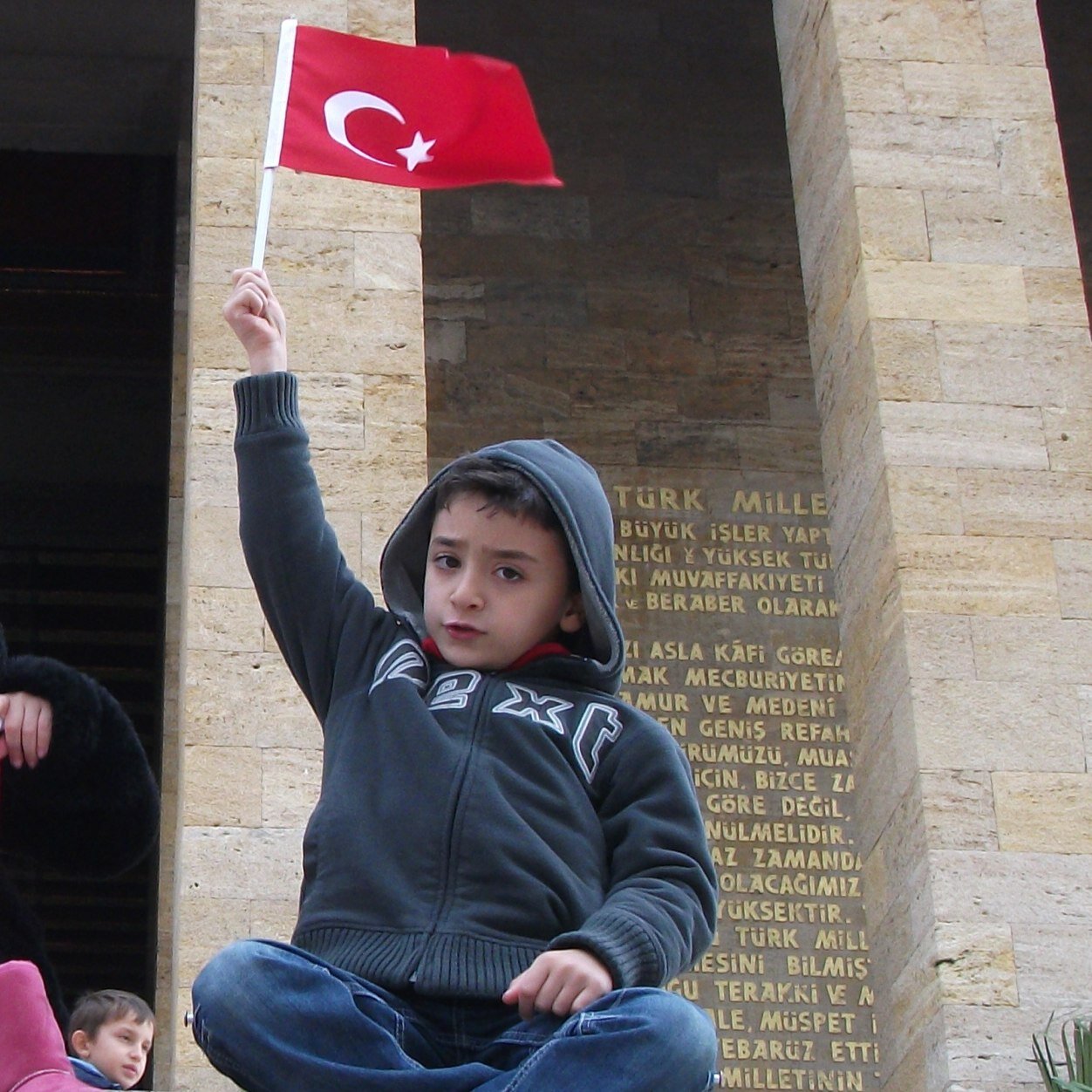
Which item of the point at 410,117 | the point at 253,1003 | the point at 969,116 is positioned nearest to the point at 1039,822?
the point at 969,116

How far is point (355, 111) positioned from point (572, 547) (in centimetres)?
187

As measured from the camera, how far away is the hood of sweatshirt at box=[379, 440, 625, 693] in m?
4.47

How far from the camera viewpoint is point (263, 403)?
455cm

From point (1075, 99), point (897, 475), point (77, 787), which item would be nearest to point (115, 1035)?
point (77, 787)

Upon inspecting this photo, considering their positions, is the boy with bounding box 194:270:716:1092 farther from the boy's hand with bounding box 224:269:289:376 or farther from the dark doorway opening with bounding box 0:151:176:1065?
the dark doorway opening with bounding box 0:151:176:1065

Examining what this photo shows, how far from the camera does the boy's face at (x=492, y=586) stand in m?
4.47

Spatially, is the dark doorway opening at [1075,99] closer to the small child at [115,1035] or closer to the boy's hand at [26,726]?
the small child at [115,1035]

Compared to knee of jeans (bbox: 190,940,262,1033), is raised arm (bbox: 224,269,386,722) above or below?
above

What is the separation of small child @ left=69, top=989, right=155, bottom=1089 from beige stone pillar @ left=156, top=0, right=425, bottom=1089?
0.25 meters

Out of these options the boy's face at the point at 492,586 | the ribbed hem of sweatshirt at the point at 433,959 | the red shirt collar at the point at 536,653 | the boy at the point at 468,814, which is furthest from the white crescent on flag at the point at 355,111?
the ribbed hem of sweatshirt at the point at 433,959

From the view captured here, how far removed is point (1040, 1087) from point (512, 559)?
167 inches

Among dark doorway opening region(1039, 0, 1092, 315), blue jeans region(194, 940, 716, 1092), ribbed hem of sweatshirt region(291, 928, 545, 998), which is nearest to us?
blue jeans region(194, 940, 716, 1092)

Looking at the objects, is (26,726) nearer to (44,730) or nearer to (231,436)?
(44,730)

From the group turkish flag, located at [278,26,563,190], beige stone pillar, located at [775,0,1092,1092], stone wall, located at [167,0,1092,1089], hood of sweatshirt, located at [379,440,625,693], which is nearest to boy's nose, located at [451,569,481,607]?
hood of sweatshirt, located at [379,440,625,693]
